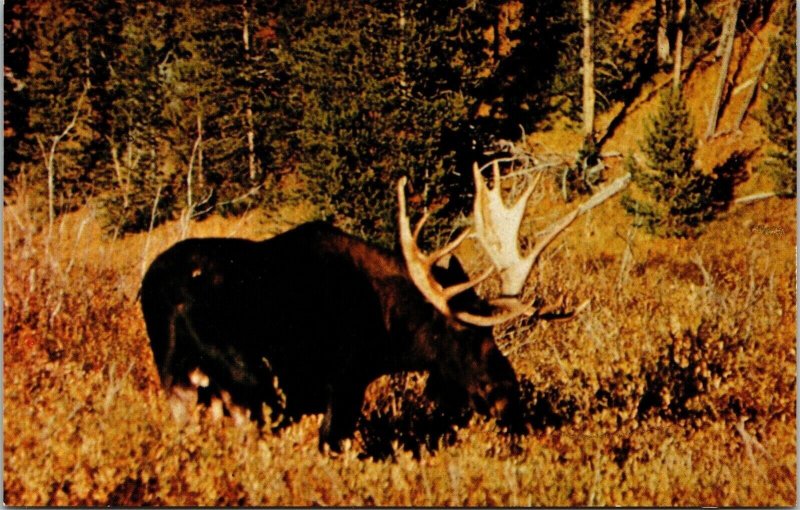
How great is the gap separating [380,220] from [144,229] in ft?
5.84

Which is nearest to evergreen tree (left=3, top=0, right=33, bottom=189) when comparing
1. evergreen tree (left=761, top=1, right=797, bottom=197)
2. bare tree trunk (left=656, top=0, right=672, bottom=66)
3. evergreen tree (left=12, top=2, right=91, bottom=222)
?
evergreen tree (left=12, top=2, right=91, bottom=222)

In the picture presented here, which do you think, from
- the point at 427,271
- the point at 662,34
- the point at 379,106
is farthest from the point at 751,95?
the point at 427,271

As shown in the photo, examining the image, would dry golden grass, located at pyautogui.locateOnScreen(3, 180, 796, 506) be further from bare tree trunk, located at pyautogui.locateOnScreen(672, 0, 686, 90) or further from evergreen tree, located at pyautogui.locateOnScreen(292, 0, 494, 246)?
bare tree trunk, located at pyautogui.locateOnScreen(672, 0, 686, 90)

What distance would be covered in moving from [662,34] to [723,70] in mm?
1949

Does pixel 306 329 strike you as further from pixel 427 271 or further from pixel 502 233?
pixel 502 233

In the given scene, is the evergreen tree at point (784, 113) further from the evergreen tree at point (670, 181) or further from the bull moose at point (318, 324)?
the bull moose at point (318, 324)

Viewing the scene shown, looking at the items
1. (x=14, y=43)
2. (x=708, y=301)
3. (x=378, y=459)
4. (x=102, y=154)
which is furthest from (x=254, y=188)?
(x=708, y=301)

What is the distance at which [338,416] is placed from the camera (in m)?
3.39

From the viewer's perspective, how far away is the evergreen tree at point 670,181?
6.21 metres

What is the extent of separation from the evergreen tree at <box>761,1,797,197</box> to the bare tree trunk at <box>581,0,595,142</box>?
3245 mm

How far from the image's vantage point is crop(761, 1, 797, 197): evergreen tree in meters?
4.59

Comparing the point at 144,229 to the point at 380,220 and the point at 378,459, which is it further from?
the point at 378,459

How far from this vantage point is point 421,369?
3545mm

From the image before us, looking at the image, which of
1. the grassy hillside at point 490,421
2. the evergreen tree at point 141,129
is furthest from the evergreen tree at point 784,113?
the evergreen tree at point 141,129
